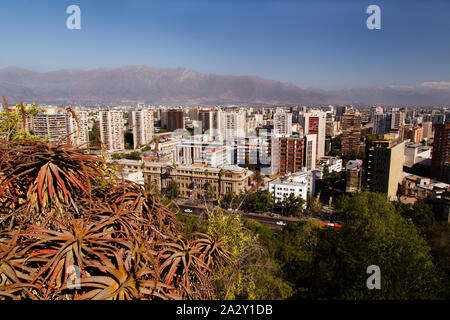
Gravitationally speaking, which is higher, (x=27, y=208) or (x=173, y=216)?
(x=27, y=208)

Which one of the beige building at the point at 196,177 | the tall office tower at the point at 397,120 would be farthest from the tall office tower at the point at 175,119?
the tall office tower at the point at 397,120

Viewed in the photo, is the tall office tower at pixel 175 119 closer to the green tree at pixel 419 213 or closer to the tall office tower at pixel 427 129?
the tall office tower at pixel 427 129

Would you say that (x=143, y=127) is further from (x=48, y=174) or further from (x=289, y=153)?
(x=48, y=174)

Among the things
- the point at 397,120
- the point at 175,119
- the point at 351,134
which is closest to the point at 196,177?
the point at 351,134

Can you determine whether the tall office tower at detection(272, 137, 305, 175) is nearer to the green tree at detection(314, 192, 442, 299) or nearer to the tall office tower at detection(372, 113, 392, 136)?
the green tree at detection(314, 192, 442, 299)

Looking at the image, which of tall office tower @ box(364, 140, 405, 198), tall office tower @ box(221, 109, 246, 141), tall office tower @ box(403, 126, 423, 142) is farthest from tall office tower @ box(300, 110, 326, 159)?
tall office tower @ box(364, 140, 405, 198)

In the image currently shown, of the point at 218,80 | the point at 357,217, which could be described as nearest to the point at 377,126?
the point at 357,217
